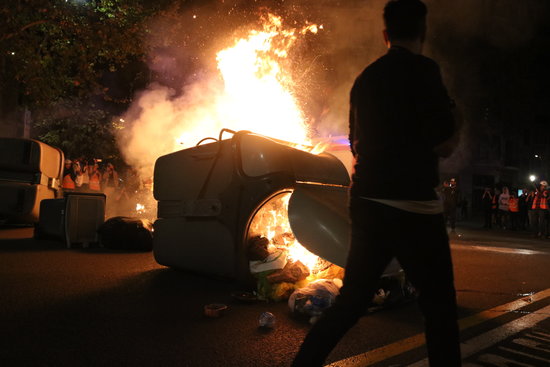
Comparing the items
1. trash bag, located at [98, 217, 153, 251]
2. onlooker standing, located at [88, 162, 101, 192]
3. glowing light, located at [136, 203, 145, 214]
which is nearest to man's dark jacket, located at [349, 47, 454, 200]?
trash bag, located at [98, 217, 153, 251]

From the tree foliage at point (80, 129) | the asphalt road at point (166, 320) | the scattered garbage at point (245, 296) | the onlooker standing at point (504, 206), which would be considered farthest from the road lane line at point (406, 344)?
the tree foliage at point (80, 129)

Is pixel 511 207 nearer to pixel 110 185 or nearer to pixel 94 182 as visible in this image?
pixel 110 185

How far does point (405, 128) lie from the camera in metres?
1.78

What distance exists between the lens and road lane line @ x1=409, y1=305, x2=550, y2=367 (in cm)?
282

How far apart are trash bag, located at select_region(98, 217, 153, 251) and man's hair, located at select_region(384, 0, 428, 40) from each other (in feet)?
19.4

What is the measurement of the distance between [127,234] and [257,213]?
3489 millimetres

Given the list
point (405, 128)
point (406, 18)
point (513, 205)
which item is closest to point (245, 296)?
point (405, 128)

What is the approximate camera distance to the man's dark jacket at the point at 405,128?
5.80 feet

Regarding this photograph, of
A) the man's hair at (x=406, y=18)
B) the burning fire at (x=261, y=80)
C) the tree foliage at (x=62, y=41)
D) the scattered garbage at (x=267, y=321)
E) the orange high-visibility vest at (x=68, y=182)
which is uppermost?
the tree foliage at (x=62, y=41)

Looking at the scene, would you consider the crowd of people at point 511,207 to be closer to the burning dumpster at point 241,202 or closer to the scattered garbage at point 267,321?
the burning dumpster at point 241,202

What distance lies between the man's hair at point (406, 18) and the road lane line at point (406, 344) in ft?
6.12

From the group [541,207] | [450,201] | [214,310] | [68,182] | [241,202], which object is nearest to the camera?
[214,310]

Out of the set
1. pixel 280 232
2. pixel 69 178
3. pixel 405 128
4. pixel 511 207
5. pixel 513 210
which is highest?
pixel 69 178

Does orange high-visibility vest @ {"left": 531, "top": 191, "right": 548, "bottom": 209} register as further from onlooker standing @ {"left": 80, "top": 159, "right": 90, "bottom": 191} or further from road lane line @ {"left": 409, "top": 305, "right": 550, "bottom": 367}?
onlooker standing @ {"left": 80, "top": 159, "right": 90, "bottom": 191}
